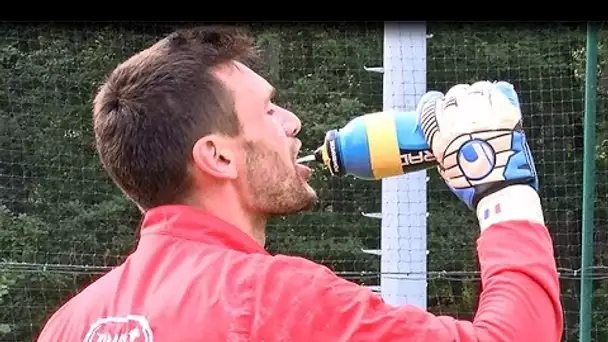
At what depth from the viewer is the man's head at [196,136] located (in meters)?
1.24

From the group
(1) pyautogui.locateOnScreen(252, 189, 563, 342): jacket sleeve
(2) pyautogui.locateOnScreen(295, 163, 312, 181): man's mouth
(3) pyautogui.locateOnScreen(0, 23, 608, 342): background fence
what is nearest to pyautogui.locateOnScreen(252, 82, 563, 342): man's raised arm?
(1) pyautogui.locateOnScreen(252, 189, 563, 342): jacket sleeve

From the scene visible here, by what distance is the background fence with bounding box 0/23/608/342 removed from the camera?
503cm

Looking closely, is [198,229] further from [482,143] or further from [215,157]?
[482,143]

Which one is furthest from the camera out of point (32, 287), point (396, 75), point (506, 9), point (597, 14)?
point (32, 287)

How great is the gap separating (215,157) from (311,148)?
3.73m

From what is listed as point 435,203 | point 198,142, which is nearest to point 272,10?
point 198,142

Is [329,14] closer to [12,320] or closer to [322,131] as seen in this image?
[322,131]

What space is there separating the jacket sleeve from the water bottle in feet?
0.81

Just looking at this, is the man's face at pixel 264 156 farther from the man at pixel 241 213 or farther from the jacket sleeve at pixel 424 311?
the jacket sleeve at pixel 424 311

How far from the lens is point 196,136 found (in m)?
1.24

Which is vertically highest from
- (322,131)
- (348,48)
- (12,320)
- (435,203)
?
(348,48)

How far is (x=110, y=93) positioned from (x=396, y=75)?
10.2 feet

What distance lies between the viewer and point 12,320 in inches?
204

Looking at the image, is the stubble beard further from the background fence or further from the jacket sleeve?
the background fence
